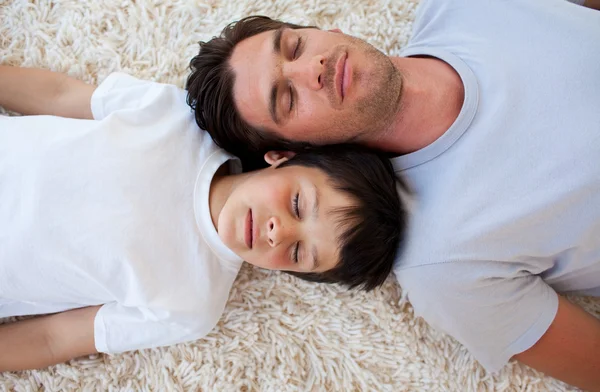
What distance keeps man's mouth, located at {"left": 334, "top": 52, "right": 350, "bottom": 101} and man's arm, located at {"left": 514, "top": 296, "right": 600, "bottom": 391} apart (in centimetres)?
65

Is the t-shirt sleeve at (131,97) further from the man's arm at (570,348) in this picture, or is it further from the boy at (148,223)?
the man's arm at (570,348)

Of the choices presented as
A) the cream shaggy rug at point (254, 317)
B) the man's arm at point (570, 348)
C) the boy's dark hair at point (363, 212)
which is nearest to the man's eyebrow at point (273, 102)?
the boy's dark hair at point (363, 212)

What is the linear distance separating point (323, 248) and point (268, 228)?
0.37 ft

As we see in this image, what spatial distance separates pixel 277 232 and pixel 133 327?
1.38 feet

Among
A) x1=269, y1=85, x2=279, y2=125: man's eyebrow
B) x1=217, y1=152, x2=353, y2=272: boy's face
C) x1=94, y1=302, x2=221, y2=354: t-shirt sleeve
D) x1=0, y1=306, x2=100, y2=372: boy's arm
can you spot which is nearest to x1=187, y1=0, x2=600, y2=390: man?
x1=269, y1=85, x2=279, y2=125: man's eyebrow

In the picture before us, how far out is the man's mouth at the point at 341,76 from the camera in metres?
0.97

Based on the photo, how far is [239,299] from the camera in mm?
1227

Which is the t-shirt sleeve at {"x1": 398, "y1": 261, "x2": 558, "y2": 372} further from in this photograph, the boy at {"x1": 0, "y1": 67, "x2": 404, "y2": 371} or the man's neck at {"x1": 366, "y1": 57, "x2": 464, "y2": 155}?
the man's neck at {"x1": 366, "y1": 57, "x2": 464, "y2": 155}

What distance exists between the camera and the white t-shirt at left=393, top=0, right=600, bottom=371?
976 millimetres

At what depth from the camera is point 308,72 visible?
96cm

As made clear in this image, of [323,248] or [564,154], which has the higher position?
[564,154]

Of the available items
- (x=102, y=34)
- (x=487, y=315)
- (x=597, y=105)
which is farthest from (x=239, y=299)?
(x=597, y=105)

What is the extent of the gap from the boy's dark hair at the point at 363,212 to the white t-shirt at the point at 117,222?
0.24 metres

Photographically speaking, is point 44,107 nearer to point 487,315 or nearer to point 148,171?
point 148,171
